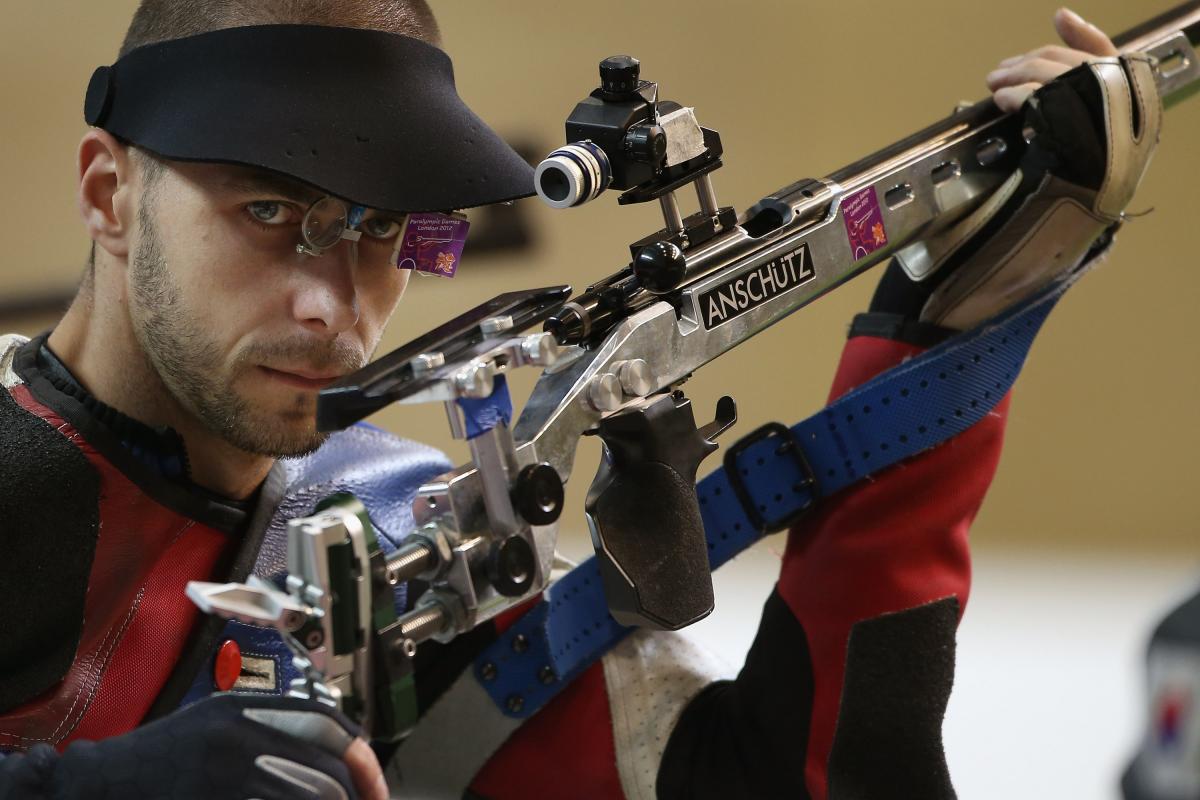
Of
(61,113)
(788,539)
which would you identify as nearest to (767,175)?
(61,113)

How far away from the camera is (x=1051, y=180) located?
1.15 metres

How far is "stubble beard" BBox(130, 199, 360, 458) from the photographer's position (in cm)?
105

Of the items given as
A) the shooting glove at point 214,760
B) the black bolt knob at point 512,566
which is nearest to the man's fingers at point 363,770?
the shooting glove at point 214,760

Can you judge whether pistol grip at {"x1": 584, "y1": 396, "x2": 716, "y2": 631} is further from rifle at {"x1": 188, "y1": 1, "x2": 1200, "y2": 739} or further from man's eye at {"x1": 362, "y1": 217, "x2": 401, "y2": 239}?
man's eye at {"x1": 362, "y1": 217, "x2": 401, "y2": 239}

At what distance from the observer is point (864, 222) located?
1.10 metres

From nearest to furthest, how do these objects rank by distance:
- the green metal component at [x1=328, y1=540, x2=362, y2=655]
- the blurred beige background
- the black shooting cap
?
1. the green metal component at [x1=328, y1=540, x2=362, y2=655]
2. the black shooting cap
3. the blurred beige background

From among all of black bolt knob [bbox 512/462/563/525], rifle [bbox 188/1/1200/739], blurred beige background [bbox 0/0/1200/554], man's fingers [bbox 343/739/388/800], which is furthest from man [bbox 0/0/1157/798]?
blurred beige background [bbox 0/0/1200/554]

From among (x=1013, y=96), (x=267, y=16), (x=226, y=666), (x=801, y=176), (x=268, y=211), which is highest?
(x=267, y=16)

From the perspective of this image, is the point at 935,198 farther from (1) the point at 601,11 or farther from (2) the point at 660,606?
(1) the point at 601,11

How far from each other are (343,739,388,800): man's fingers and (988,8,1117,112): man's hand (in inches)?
29.7

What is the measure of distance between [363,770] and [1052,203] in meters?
0.72

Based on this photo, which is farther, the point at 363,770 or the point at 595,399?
the point at 595,399

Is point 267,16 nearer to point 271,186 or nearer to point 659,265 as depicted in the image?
Answer: point 271,186

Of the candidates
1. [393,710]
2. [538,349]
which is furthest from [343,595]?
[538,349]
